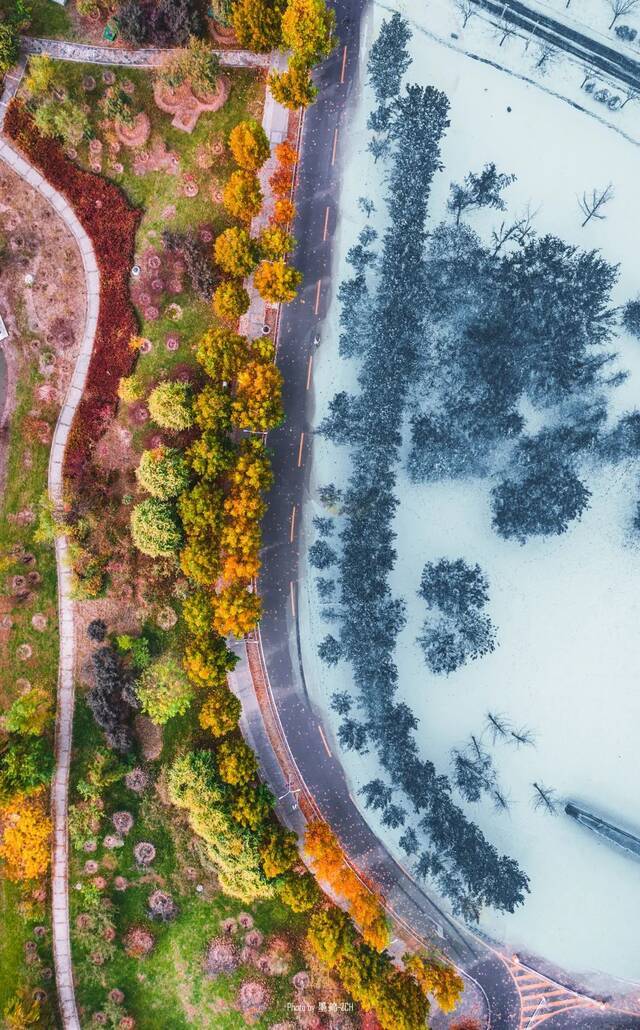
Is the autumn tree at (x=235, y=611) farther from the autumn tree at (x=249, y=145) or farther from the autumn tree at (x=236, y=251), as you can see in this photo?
the autumn tree at (x=249, y=145)

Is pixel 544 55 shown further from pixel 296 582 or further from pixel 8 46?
pixel 296 582

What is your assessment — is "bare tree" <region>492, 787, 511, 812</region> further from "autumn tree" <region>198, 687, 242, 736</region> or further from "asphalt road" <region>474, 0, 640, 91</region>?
"asphalt road" <region>474, 0, 640, 91</region>

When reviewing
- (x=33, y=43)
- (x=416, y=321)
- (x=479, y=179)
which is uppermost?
(x=33, y=43)

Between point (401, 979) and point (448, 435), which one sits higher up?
point (448, 435)

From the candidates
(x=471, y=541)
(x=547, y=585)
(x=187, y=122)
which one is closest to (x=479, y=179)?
(x=187, y=122)

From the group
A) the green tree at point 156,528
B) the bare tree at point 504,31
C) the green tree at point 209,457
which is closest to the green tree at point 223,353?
the green tree at point 209,457

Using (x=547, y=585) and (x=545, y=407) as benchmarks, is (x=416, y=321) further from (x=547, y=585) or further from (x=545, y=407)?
(x=547, y=585)
